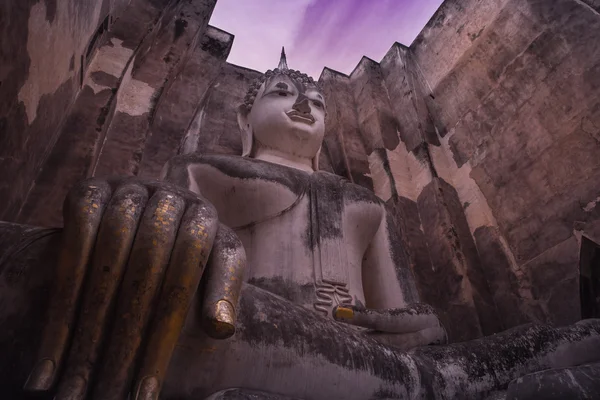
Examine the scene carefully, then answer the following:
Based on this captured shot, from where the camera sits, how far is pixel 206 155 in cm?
279

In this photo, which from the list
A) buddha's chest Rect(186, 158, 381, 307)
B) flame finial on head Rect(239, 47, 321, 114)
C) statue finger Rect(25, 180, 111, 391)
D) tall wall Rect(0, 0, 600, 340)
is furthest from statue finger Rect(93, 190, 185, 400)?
flame finial on head Rect(239, 47, 321, 114)

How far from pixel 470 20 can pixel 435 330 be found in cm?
375

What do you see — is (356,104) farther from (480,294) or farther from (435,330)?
(435,330)

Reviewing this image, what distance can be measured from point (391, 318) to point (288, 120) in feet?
5.37

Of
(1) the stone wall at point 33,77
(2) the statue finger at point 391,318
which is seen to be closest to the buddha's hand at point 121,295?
(2) the statue finger at point 391,318

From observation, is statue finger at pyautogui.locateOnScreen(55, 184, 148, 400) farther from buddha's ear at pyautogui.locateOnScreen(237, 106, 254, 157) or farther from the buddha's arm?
buddha's ear at pyautogui.locateOnScreen(237, 106, 254, 157)

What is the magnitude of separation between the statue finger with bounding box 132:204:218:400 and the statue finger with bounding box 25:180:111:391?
20cm

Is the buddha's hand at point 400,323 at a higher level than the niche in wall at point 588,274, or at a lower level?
lower

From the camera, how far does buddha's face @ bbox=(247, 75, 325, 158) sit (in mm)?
3229

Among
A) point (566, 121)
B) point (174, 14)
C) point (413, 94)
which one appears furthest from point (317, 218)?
point (413, 94)

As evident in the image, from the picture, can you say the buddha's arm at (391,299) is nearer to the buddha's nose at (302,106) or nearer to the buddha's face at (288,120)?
the buddha's face at (288,120)

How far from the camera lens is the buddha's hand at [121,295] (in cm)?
115

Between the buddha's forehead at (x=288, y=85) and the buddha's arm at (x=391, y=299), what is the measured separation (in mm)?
1062

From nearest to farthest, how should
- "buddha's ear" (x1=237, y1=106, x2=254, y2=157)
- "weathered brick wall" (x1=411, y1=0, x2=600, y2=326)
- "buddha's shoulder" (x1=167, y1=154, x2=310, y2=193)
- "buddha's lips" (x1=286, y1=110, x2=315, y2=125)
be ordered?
"buddha's shoulder" (x1=167, y1=154, x2=310, y2=193) < "buddha's lips" (x1=286, y1=110, x2=315, y2=125) < "buddha's ear" (x1=237, y1=106, x2=254, y2=157) < "weathered brick wall" (x1=411, y1=0, x2=600, y2=326)
